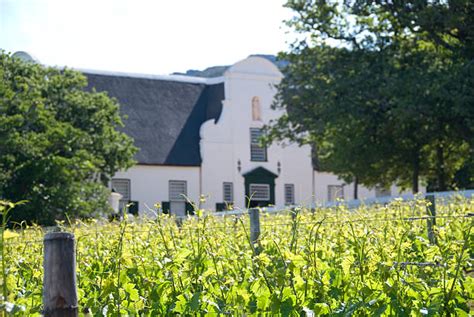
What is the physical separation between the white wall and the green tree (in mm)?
7519

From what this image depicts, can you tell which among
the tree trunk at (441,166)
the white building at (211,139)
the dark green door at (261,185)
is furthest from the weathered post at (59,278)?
the dark green door at (261,185)

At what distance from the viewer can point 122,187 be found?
43625 millimetres

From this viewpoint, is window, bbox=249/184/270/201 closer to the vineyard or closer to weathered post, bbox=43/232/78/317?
the vineyard

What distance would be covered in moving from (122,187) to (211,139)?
18.0ft

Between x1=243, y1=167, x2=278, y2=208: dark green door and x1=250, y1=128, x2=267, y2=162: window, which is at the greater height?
x1=250, y1=128, x2=267, y2=162: window

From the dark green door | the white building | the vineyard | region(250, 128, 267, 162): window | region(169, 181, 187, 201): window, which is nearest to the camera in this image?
the vineyard

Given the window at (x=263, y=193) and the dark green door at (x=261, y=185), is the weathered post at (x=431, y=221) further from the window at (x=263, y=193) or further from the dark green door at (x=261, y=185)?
the window at (x=263, y=193)

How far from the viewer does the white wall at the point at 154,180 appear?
43.6 meters

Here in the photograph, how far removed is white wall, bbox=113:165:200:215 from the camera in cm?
4356

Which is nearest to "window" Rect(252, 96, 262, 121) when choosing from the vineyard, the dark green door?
the dark green door

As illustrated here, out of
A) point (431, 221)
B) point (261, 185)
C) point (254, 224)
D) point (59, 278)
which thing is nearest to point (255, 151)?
point (261, 185)

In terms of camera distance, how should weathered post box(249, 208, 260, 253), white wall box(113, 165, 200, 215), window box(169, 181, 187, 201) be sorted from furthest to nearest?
window box(169, 181, 187, 201)
white wall box(113, 165, 200, 215)
weathered post box(249, 208, 260, 253)

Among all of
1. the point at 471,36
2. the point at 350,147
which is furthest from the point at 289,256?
the point at 350,147

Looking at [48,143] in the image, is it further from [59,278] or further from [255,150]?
[59,278]
